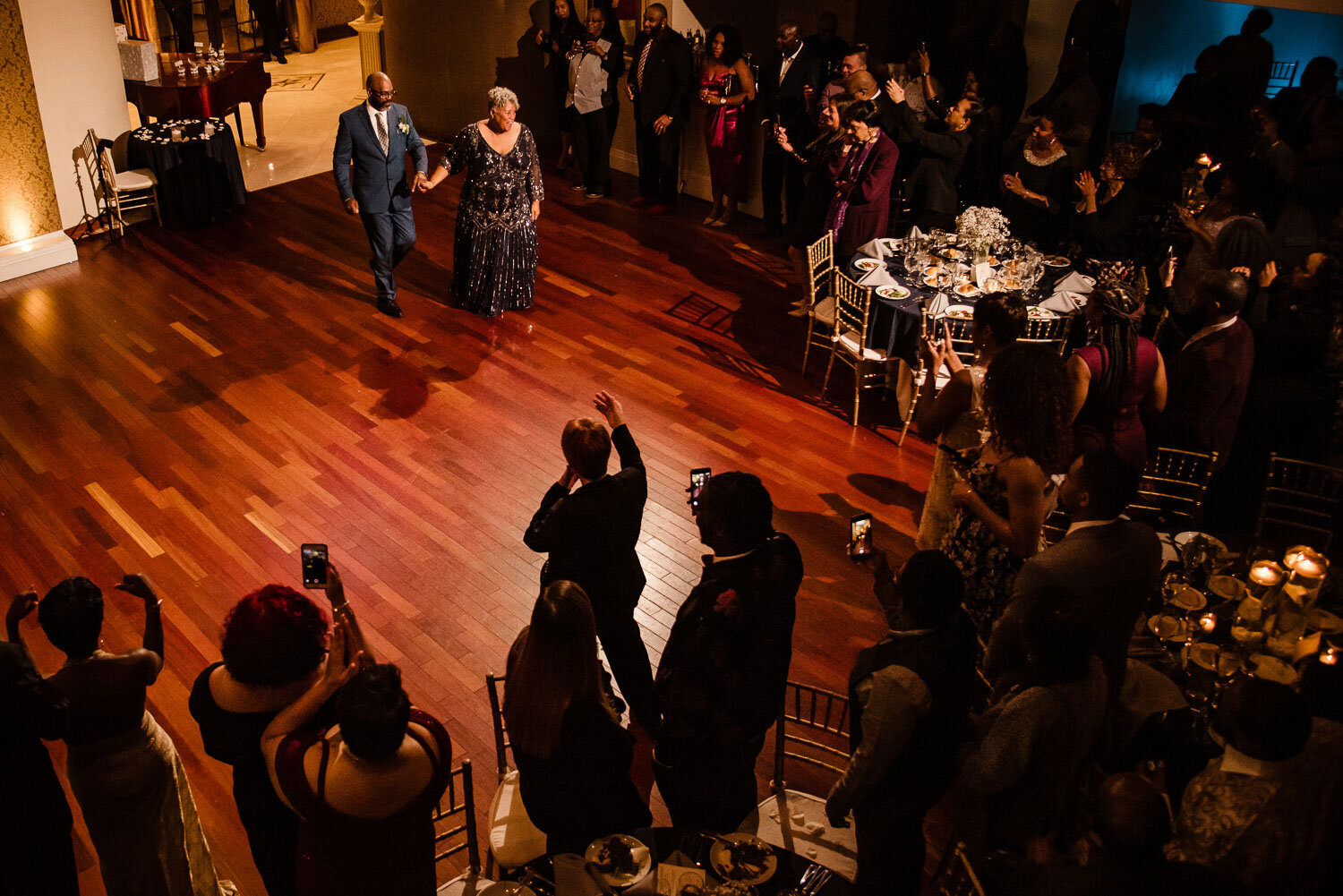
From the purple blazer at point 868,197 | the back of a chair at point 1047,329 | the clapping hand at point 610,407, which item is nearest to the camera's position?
the clapping hand at point 610,407

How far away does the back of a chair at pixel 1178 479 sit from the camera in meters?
4.52

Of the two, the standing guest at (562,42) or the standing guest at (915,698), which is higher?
the standing guest at (562,42)

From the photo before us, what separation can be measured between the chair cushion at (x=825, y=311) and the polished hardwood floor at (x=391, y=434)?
422 millimetres

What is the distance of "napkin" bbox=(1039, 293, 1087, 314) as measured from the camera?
5.58 m

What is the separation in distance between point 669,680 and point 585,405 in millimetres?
3471

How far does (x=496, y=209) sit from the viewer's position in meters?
6.95

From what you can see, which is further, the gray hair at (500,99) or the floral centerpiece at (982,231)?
the gray hair at (500,99)

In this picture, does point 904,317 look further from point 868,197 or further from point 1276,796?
point 1276,796

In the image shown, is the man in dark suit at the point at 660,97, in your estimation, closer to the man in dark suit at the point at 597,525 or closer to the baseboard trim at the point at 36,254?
the baseboard trim at the point at 36,254

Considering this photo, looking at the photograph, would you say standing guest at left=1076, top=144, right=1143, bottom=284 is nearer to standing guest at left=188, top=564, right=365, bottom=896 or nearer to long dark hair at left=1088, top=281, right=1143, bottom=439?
long dark hair at left=1088, top=281, right=1143, bottom=439

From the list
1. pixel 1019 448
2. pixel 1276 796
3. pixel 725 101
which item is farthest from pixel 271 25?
pixel 1276 796

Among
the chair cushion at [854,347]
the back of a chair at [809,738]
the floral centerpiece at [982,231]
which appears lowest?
the back of a chair at [809,738]

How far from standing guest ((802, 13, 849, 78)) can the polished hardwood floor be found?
1.47 m

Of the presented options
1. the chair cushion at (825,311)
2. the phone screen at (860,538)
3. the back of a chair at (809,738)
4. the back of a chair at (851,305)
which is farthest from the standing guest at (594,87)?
the phone screen at (860,538)
